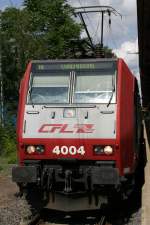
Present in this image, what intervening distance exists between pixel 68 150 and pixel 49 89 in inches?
56.2

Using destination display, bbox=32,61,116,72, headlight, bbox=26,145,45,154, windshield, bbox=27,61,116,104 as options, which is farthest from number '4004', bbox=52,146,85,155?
destination display, bbox=32,61,116,72

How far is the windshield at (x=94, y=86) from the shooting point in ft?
38.2

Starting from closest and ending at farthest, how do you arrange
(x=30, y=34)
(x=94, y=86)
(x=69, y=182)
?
1. (x=69, y=182)
2. (x=94, y=86)
3. (x=30, y=34)

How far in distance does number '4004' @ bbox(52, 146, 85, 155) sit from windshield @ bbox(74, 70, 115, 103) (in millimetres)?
1025

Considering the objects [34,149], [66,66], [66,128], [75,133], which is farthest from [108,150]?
[66,66]

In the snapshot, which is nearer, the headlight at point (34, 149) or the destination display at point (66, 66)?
the headlight at point (34, 149)

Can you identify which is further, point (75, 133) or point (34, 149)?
point (34, 149)

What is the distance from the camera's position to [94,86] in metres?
11.8

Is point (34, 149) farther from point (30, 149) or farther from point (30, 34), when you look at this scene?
point (30, 34)

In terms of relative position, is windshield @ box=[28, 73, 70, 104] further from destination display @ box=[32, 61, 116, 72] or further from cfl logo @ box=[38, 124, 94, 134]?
cfl logo @ box=[38, 124, 94, 134]

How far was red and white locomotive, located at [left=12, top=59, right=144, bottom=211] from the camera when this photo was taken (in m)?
11.1

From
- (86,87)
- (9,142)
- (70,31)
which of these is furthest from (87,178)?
(70,31)

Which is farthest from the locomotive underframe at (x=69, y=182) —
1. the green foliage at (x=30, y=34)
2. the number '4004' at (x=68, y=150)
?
the green foliage at (x=30, y=34)

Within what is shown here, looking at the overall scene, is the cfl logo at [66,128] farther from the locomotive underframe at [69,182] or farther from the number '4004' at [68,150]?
the locomotive underframe at [69,182]
